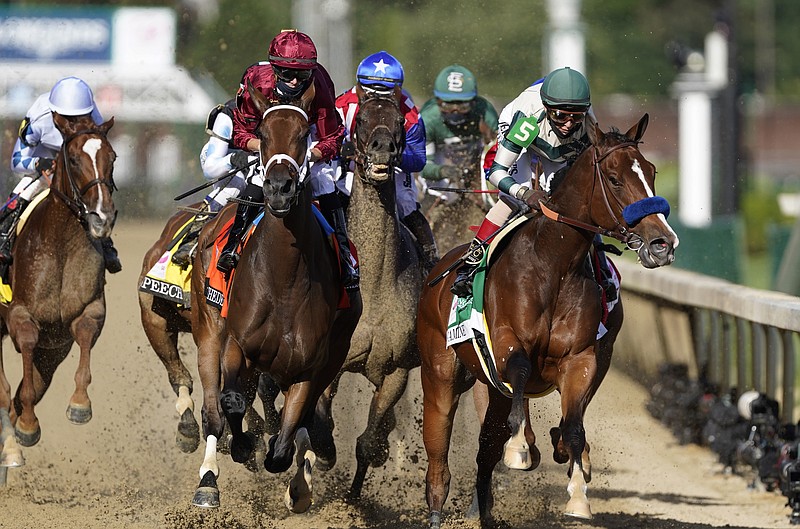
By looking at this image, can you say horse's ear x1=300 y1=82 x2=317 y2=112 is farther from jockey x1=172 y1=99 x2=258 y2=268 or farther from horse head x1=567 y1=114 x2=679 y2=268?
horse head x1=567 y1=114 x2=679 y2=268

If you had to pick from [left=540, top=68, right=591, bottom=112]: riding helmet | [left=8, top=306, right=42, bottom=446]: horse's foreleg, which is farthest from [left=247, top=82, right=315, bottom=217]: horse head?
[left=8, top=306, right=42, bottom=446]: horse's foreleg

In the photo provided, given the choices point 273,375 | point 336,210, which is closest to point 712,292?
point 336,210

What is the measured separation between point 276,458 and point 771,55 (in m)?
56.9

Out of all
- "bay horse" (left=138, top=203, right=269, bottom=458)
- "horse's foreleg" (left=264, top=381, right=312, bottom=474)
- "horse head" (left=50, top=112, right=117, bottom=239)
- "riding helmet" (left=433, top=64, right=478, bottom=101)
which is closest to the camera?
"horse's foreleg" (left=264, top=381, right=312, bottom=474)

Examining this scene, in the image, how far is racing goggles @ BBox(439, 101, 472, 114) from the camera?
1077 centimetres

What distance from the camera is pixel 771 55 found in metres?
60.6

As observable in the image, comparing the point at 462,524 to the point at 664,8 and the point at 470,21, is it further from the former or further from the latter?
the point at 664,8

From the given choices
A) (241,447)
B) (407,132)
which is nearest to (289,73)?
(407,132)

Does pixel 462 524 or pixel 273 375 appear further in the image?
pixel 462 524

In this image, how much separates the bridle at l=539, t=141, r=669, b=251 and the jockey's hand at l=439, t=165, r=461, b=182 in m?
3.50

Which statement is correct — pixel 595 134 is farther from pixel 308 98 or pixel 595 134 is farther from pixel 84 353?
pixel 84 353

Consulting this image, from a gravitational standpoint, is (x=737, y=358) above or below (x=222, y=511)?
above

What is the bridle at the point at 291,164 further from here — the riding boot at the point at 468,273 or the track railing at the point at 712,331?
the track railing at the point at 712,331

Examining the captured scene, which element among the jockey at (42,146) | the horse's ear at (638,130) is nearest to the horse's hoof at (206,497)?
the horse's ear at (638,130)
